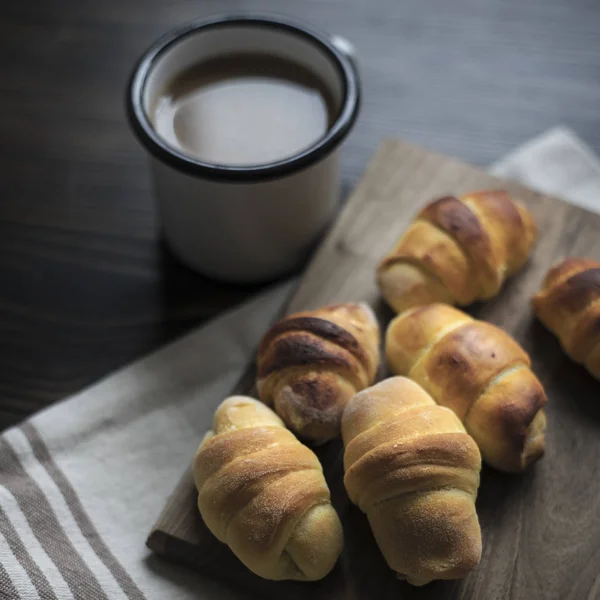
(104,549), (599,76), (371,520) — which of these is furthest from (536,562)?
(599,76)

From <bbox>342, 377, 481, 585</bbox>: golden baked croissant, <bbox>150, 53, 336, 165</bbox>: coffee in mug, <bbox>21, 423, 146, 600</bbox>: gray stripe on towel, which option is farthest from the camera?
<bbox>150, 53, 336, 165</bbox>: coffee in mug

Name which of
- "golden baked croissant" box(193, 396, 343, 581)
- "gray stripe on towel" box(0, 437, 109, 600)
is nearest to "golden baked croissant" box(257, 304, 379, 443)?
"golden baked croissant" box(193, 396, 343, 581)

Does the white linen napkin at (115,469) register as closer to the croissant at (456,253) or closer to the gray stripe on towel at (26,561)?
the gray stripe on towel at (26,561)

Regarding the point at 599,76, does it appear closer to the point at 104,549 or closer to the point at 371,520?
the point at 371,520

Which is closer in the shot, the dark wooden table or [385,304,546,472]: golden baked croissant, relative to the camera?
[385,304,546,472]: golden baked croissant

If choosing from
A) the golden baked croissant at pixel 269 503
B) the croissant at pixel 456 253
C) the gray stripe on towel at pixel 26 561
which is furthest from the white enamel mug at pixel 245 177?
the gray stripe on towel at pixel 26 561

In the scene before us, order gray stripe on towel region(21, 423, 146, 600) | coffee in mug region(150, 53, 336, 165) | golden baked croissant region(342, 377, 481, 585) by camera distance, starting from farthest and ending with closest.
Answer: coffee in mug region(150, 53, 336, 165) → gray stripe on towel region(21, 423, 146, 600) → golden baked croissant region(342, 377, 481, 585)

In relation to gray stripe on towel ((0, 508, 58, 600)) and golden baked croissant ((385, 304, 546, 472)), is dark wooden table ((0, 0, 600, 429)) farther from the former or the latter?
golden baked croissant ((385, 304, 546, 472))

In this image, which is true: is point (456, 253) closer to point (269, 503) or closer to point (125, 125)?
point (269, 503)
